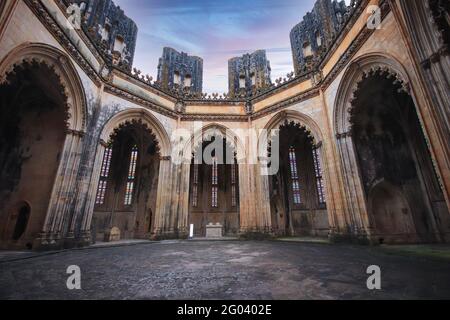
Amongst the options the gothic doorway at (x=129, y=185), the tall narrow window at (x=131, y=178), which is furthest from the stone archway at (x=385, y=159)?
the tall narrow window at (x=131, y=178)

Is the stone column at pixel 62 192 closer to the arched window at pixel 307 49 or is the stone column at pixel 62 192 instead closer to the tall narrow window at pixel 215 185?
the tall narrow window at pixel 215 185

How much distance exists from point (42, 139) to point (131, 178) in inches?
354

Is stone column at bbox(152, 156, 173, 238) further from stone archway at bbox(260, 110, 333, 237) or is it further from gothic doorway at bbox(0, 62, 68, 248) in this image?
stone archway at bbox(260, 110, 333, 237)

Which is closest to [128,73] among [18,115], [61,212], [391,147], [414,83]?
[18,115]

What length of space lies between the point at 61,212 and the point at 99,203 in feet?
31.6

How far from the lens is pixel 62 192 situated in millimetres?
8539

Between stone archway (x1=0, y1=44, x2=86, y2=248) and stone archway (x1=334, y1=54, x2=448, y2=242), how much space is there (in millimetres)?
13260

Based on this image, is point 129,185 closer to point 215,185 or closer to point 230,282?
point 215,185

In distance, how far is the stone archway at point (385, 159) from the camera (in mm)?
Result: 9570

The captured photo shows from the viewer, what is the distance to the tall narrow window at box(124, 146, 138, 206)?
18.1 metres

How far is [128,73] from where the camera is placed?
12.6 metres

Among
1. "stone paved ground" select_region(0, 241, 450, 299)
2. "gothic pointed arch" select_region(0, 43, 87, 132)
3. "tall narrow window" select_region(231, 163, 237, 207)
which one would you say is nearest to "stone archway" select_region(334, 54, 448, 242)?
"stone paved ground" select_region(0, 241, 450, 299)

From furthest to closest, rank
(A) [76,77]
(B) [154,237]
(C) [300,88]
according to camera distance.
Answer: (C) [300,88] < (B) [154,237] < (A) [76,77]
